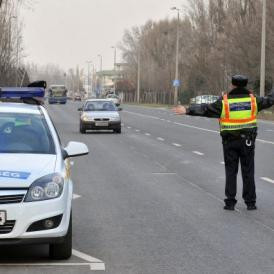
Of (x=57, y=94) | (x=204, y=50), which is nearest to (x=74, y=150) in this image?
(x=204, y=50)

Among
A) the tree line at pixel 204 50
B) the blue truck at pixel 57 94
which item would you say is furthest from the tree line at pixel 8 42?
the blue truck at pixel 57 94

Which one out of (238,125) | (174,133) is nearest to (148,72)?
(174,133)

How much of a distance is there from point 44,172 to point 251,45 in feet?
177

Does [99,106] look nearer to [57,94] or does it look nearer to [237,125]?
[237,125]

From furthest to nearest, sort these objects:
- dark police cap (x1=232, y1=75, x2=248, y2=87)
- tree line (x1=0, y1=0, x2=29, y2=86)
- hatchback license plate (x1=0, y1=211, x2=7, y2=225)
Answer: tree line (x1=0, y1=0, x2=29, y2=86), dark police cap (x1=232, y1=75, x2=248, y2=87), hatchback license plate (x1=0, y1=211, x2=7, y2=225)

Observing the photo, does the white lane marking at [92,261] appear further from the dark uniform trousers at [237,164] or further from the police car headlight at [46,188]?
the dark uniform trousers at [237,164]

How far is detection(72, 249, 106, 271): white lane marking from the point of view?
7.30 meters

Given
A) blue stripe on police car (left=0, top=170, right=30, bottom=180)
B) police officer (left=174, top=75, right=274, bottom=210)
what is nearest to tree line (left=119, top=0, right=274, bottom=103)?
police officer (left=174, top=75, right=274, bottom=210)

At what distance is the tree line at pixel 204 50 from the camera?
6028 centimetres

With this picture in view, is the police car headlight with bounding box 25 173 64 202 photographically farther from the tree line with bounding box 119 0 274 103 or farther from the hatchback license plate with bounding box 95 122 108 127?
the tree line with bounding box 119 0 274 103

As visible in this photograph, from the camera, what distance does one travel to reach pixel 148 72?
121688 mm

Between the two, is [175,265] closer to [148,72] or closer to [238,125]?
[238,125]

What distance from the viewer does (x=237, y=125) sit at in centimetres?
1095

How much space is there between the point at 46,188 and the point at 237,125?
14.1 feet
